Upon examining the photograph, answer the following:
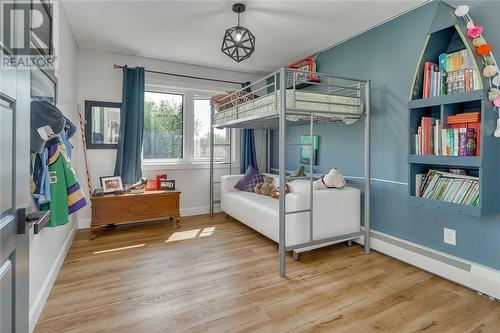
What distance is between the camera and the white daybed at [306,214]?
260cm

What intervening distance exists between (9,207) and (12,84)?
15.0 inches

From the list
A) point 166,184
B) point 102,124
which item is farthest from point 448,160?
point 102,124

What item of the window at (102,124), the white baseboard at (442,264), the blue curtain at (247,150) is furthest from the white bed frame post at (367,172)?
the window at (102,124)

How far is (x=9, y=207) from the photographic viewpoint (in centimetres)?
83

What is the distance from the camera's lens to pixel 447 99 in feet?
6.65

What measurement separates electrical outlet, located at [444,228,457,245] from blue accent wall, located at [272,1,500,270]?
0.03 meters

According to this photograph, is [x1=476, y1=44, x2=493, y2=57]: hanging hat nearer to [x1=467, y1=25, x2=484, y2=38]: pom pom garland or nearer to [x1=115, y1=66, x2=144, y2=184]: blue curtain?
[x1=467, y1=25, x2=484, y2=38]: pom pom garland

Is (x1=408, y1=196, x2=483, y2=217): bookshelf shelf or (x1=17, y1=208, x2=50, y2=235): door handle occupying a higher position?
(x1=17, y1=208, x2=50, y2=235): door handle

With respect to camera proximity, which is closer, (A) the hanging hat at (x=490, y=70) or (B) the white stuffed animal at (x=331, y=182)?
(A) the hanging hat at (x=490, y=70)

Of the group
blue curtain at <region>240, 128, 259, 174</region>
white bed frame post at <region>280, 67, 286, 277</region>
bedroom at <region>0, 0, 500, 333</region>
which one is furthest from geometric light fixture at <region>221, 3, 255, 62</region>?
blue curtain at <region>240, 128, 259, 174</region>

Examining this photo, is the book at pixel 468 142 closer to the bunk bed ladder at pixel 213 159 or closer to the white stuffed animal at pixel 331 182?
the white stuffed animal at pixel 331 182

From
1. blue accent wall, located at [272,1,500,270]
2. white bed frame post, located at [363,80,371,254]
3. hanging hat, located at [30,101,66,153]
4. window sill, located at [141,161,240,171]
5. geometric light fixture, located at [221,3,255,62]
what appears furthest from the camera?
window sill, located at [141,161,240,171]

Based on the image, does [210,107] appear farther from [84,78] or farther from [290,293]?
[290,293]

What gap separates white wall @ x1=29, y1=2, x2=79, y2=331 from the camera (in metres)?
1.72
